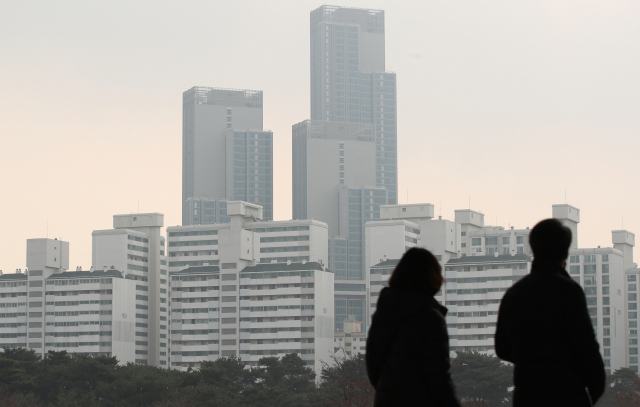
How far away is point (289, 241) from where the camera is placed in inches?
5487

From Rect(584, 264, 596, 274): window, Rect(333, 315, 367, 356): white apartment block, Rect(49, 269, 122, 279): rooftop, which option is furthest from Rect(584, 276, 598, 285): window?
Rect(49, 269, 122, 279): rooftop

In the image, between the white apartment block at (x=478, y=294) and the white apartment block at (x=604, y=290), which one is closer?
the white apartment block at (x=478, y=294)

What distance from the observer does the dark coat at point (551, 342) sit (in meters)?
5.06

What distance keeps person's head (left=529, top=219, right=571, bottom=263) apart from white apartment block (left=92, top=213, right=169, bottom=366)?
121154mm

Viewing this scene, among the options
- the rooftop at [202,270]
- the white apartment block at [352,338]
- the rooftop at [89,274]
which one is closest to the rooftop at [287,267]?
the rooftop at [202,270]

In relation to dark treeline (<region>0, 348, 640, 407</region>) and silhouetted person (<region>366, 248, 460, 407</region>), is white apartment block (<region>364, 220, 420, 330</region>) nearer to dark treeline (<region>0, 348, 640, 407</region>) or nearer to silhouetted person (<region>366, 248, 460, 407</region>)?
dark treeline (<region>0, 348, 640, 407</region>)

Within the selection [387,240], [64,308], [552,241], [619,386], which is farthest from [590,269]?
[552,241]

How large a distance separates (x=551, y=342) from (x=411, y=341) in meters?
0.74

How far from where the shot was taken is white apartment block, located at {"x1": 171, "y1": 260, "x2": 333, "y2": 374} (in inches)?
4528

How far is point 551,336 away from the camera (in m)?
5.17

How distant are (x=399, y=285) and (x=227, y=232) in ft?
384

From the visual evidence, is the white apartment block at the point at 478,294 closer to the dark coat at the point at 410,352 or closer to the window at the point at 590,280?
the window at the point at 590,280

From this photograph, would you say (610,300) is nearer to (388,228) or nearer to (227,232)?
(388,228)

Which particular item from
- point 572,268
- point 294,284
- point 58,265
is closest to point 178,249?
point 58,265
